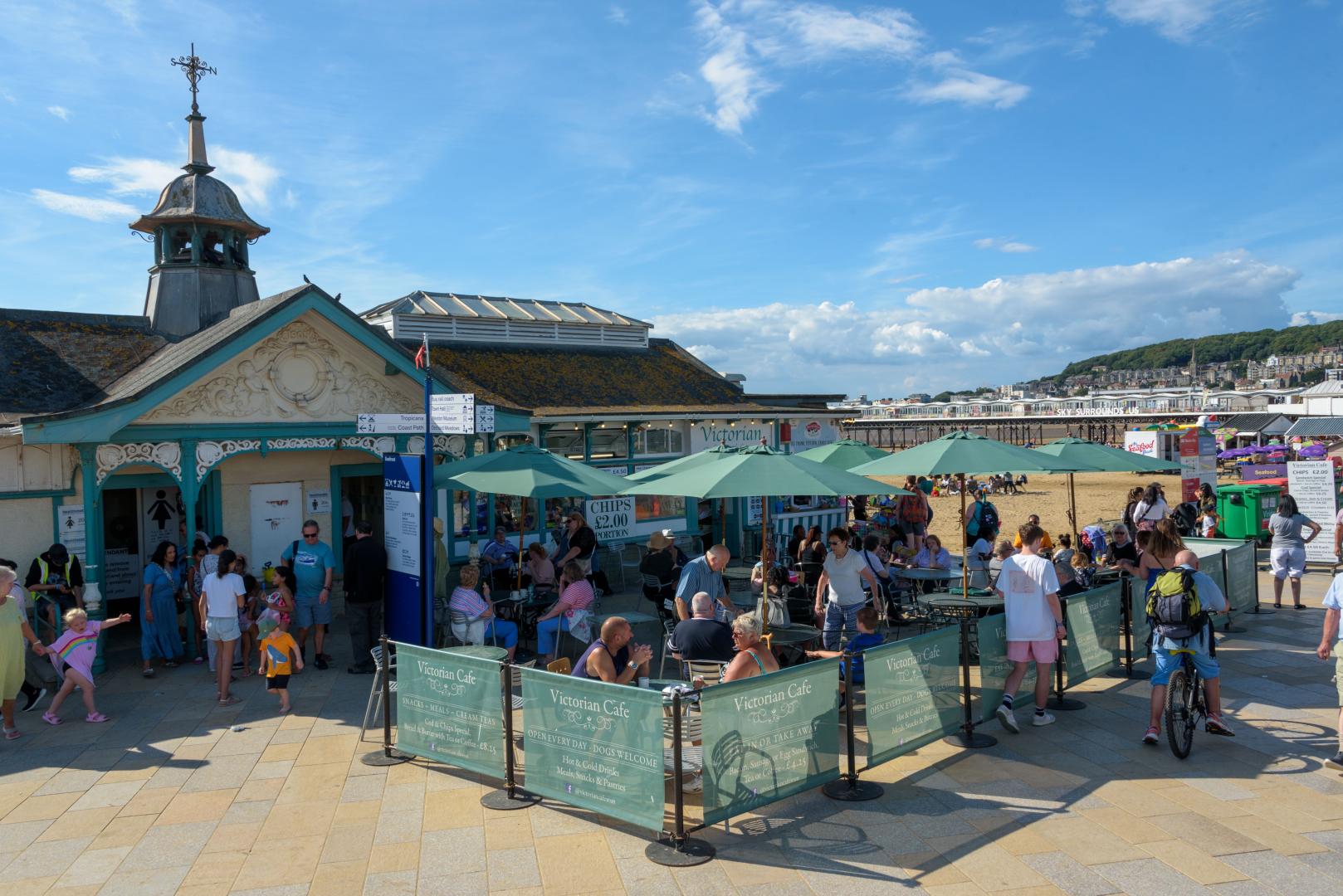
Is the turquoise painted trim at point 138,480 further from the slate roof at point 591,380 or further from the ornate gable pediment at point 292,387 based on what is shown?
the slate roof at point 591,380

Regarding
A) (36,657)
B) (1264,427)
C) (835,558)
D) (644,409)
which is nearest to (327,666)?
(36,657)

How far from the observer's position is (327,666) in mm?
9969

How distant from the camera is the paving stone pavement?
5.05 m

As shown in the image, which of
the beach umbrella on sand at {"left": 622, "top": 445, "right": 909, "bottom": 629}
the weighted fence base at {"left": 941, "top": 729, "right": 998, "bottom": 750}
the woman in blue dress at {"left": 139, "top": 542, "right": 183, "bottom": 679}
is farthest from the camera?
the woman in blue dress at {"left": 139, "top": 542, "right": 183, "bottom": 679}

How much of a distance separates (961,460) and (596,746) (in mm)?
5369

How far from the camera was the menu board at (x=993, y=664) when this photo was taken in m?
7.28

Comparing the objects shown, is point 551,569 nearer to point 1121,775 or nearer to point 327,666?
point 327,666

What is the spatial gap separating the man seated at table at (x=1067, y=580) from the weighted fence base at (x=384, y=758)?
696cm

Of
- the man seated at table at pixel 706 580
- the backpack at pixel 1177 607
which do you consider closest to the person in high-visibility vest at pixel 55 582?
the man seated at table at pixel 706 580

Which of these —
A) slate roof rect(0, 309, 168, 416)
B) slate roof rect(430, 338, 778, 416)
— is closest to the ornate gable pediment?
slate roof rect(0, 309, 168, 416)

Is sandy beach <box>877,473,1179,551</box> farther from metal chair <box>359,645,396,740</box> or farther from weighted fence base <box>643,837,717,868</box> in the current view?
weighted fence base <box>643,837,717,868</box>

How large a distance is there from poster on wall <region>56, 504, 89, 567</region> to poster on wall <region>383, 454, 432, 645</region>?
354cm

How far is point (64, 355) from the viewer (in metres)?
11.8

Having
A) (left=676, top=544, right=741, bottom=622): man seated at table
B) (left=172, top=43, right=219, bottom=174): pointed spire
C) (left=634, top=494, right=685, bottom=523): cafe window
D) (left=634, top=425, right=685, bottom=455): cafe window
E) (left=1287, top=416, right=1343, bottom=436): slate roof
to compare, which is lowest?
(left=676, top=544, right=741, bottom=622): man seated at table
